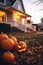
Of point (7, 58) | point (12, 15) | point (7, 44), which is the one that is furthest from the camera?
point (12, 15)

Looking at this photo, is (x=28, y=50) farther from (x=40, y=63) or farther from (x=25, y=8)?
(x=25, y=8)

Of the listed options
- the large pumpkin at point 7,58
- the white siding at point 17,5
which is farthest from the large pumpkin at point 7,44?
the white siding at point 17,5

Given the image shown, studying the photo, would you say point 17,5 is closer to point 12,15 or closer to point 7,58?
point 12,15

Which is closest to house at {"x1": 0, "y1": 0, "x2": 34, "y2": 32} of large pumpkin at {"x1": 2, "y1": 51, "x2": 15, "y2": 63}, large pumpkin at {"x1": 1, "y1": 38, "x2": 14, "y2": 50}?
large pumpkin at {"x1": 1, "y1": 38, "x2": 14, "y2": 50}

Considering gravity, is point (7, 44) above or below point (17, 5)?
below

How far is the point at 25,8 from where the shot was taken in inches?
968

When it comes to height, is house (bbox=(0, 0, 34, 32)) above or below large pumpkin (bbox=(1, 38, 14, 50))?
above

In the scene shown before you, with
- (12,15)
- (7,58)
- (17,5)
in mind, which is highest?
(17,5)

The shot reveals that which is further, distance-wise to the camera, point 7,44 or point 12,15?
point 12,15

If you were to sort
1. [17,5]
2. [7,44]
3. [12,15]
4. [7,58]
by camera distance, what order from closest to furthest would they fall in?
[7,58], [7,44], [12,15], [17,5]

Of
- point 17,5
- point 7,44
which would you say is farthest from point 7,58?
point 17,5

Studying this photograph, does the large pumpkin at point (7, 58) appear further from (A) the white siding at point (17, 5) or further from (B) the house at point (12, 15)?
(A) the white siding at point (17, 5)

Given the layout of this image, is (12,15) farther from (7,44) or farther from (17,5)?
(7,44)

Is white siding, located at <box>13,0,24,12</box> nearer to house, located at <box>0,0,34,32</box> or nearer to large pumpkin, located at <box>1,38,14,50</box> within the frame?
house, located at <box>0,0,34,32</box>
